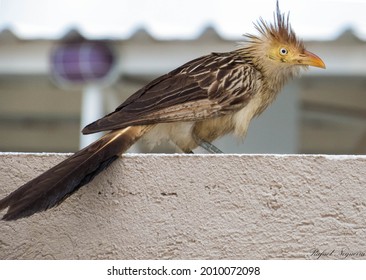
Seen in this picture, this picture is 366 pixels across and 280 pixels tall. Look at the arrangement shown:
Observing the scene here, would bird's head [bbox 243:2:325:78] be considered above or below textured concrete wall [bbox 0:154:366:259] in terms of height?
above

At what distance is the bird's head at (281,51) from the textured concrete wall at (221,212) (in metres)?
1.03

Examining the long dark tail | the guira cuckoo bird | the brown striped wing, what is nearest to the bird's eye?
the guira cuckoo bird

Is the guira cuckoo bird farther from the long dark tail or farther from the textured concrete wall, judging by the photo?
the textured concrete wall

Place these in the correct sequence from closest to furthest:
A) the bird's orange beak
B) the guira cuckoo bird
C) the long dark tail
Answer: the long dark tail < the guira cuckoo bird < the bird's orange beak

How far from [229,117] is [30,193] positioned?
44.7 inches

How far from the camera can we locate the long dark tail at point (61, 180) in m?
2.94

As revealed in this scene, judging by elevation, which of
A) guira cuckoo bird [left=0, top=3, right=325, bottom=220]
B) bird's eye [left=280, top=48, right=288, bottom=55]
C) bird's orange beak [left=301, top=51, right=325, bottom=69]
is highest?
bird's eye [left=280, top=48, right=288, bottom=55]

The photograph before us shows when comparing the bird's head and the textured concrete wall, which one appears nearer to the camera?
the textured concrete wall

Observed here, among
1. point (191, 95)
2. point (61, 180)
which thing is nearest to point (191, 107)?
point (191, 95)

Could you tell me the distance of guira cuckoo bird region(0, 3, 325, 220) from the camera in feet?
9.97

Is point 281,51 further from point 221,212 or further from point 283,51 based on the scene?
point 221,212

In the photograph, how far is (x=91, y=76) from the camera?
6609 millimetres

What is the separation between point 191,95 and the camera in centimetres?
370

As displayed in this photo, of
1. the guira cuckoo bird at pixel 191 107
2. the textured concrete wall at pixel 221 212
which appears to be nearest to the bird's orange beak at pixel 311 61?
the guira cuckoo bird at pixel 191 107
